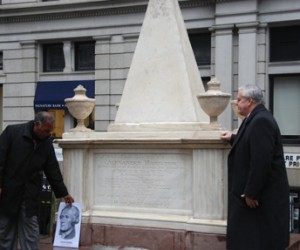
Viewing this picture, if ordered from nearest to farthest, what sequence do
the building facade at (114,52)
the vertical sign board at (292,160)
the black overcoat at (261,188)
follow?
1. the black overcoat at (261,188)
2. the vertical sign board at (292,160)
3. the building facade at (114,52)

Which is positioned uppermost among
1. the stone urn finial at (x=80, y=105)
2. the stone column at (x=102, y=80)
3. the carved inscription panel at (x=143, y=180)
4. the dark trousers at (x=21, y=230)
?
the stone column at (x=102, y=80)

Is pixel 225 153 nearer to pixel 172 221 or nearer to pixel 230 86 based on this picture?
pixel 172 221

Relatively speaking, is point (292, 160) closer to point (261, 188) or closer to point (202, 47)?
point (202, 47)

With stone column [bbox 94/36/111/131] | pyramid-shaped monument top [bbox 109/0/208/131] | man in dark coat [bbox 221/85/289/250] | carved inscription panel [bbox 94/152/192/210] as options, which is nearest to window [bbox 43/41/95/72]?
stone column [bbox 94/36/111/131]

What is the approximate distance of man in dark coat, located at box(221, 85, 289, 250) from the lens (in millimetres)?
5531

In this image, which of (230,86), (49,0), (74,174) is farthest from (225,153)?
(49,0)

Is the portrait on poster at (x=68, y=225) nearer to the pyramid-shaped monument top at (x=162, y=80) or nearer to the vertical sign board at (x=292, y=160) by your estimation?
the pyramid-shaped monument top at (x=162, y=80)

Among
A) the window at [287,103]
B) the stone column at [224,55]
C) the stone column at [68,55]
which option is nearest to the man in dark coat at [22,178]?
the stone column at [224,55]

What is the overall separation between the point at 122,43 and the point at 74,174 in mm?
13063

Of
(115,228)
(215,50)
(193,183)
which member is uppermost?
(215,50)

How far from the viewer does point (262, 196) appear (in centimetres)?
562

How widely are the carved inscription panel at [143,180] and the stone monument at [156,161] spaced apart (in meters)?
0.01

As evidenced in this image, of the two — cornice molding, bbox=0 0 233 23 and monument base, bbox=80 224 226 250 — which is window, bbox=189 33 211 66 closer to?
cornice molding, bbox=0 0 233 23

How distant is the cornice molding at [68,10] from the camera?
792 inches
